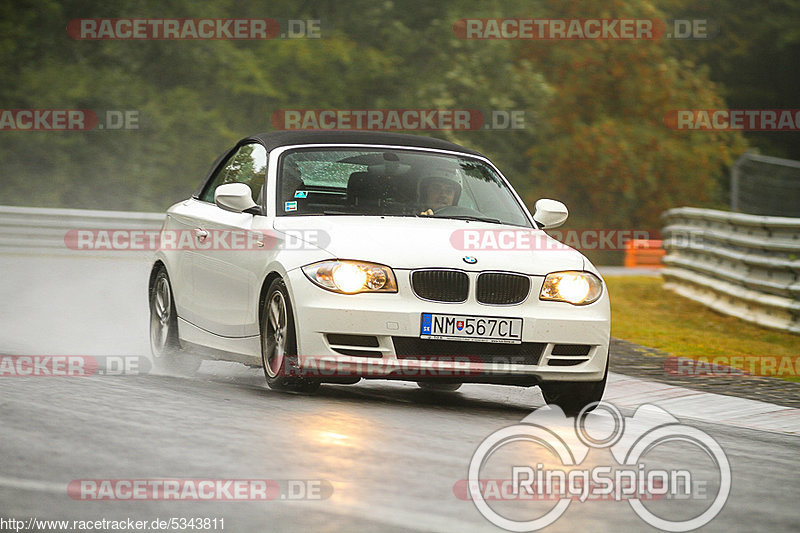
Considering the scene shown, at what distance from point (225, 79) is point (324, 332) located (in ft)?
89.5

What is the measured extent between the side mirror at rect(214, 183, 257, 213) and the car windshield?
0.67ft

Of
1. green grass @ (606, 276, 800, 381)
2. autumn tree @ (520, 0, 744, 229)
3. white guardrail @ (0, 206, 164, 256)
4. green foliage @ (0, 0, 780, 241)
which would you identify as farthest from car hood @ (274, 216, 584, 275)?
autumn tree @ (520, 0, 744, 229)

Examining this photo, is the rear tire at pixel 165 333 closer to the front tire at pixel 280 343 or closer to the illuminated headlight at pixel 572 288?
the front tire at pixel 280 343

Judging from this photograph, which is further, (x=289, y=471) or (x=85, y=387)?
(x=85, y=387)

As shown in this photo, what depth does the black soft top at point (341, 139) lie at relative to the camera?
9664mm

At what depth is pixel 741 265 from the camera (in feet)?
57.7

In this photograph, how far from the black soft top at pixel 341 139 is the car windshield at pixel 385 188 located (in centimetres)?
13

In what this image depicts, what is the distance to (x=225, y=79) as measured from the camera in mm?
34656

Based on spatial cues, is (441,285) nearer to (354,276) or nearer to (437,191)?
(354,276)

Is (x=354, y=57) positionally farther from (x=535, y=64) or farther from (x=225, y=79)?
(x=535, y=64)

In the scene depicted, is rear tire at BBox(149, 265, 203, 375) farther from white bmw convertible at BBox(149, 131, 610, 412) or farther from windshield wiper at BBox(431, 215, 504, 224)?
windshield wiper at BBox(431, 215, 504, 224)

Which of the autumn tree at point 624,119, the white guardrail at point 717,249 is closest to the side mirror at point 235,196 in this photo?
the white guardrail at point 717,249

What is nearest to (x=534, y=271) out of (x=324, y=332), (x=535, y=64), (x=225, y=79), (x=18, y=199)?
(x=324, y=332)

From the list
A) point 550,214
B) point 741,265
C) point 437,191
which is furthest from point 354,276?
point 741,265
